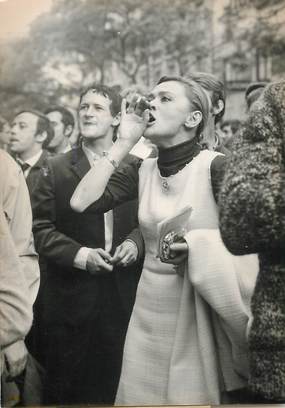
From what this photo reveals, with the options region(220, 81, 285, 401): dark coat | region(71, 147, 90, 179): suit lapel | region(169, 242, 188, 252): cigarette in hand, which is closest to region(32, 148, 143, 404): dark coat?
region(71, 147, 90, 179): suit lapel

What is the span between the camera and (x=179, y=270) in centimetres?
348

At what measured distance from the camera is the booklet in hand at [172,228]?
348 cm

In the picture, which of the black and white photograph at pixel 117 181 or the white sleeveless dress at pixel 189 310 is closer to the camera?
the white sleeveless dress at pixel 189 310

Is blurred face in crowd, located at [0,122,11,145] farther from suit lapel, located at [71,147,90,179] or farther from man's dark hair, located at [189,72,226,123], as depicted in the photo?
man's dark hair, located at [189,72,226,123]

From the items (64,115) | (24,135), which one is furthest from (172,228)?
(24,135)

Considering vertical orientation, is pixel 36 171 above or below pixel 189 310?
above

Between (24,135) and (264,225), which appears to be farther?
(24,135)

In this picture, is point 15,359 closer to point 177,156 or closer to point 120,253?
point 120,253

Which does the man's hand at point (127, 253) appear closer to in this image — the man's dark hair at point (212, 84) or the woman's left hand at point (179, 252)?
the woman's left hand at point (179, 252)

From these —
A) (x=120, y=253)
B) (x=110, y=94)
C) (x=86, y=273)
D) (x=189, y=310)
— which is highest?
(x=110, y=94)

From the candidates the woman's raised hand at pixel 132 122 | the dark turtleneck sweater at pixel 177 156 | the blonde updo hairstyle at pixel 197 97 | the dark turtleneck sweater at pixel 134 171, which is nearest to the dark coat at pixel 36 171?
the dark turtleneck sweater at pixel 134 171

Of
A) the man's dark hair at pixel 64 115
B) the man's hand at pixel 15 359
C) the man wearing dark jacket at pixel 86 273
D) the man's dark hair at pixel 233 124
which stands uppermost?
the man's dark hair at pixel 64 115

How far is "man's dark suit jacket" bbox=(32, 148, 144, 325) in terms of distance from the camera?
3625 millimetres

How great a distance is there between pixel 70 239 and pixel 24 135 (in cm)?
66
